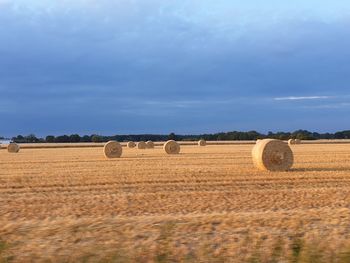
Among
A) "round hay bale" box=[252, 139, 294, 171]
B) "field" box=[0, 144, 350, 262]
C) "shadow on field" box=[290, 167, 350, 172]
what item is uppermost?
"round hay bale" box=[252, 139, 294, 171]

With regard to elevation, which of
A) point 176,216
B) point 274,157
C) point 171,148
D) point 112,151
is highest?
point 171,148

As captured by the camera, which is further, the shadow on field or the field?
the shadow on field

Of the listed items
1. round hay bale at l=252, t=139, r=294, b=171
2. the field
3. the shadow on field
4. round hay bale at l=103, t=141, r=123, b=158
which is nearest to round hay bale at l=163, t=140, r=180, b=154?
round hay bale at l=103, t=141, r=123, b=158

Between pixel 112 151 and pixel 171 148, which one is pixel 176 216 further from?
pixel 171 148

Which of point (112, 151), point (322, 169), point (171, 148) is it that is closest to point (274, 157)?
point (322, 169)

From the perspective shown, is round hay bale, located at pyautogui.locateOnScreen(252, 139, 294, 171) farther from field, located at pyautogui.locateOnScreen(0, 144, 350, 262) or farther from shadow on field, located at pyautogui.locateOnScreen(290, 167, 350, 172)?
field, located at pyautogui.locateOnScreen(0, 144, 350, 262)

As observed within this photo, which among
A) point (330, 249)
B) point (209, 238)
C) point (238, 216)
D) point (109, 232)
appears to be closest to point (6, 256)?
point (109, 232)

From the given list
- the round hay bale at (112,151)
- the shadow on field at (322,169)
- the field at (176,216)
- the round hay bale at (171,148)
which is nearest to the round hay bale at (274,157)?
the shadow on field at (322,169)

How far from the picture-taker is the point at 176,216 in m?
10.1

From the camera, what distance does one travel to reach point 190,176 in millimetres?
21812

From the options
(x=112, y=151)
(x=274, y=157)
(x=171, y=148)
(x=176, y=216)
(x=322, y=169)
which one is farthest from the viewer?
(x=171, y=148)

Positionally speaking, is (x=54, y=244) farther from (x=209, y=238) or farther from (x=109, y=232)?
(x=209, y=238)

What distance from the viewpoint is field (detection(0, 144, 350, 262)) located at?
666cm

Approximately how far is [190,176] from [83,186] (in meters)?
4.58
